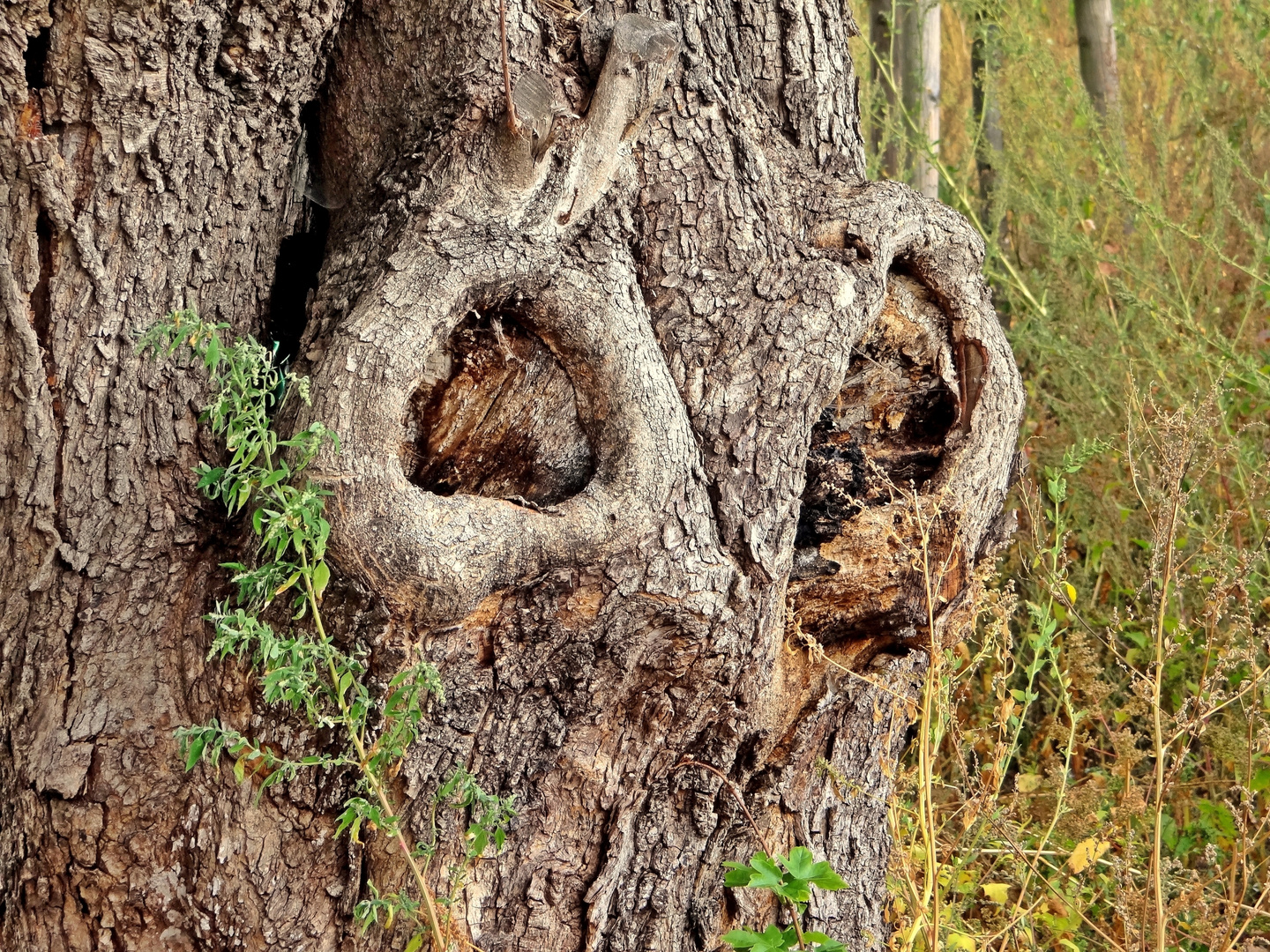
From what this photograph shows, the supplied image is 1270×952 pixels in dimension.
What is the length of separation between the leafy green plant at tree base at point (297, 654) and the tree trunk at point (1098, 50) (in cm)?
514

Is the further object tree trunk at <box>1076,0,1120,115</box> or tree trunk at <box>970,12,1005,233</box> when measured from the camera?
tree trunk at <box>1076,0,1120,115</box>

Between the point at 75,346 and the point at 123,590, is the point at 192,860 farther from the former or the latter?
the point at 75,346

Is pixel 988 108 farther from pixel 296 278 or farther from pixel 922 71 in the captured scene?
pixel 296 278

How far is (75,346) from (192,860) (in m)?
A: 0.82

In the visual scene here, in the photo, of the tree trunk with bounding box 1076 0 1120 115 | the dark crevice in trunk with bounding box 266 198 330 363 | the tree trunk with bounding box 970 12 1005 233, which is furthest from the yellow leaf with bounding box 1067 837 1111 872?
the tree trunk with bounding box 1076 0 1120 115

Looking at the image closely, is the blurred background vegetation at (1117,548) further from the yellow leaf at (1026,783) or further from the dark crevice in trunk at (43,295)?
the dark crevice in trunk at (43,295)

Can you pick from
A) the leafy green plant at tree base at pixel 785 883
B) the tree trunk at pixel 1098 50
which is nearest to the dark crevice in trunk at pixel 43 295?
the leafy green plant at tree base at pixel 785 883

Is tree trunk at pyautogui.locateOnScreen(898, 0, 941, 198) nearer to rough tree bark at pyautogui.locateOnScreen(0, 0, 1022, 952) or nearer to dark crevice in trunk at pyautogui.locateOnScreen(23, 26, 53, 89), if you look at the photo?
rough tree bark at pyautogui.locateOnScreen(0, 0, 1022, 952)

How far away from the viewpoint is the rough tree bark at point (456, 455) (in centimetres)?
168

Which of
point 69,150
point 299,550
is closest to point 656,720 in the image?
point 299,550

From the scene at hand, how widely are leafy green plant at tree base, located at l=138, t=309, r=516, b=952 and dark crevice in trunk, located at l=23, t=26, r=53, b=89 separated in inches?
15.4

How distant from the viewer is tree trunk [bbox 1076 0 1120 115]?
5613 mm

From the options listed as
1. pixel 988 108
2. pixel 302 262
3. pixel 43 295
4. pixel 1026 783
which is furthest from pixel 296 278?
pixel 988 108

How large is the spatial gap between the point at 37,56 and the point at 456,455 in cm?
86
